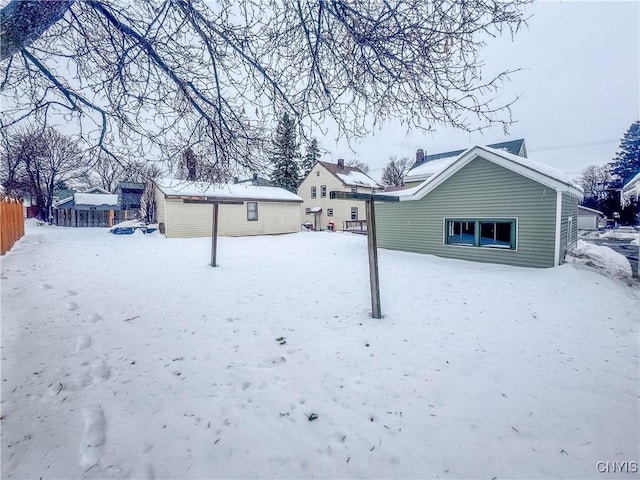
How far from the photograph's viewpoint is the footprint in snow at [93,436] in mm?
1986

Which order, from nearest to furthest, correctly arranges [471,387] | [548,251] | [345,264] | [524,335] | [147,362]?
1. [471,387]
2. [147,362]
3. [524,335]
4. [548,251]
5. [345,264]

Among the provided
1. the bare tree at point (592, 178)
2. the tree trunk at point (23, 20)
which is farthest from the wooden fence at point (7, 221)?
the bare tree at point (592, 178)

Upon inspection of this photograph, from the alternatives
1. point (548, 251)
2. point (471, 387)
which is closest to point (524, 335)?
point (471, 387)

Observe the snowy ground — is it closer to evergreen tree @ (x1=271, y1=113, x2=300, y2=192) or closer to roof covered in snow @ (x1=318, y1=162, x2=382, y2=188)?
evergreen tree @ (x1=271, y1=113, x2=300, y2=192)

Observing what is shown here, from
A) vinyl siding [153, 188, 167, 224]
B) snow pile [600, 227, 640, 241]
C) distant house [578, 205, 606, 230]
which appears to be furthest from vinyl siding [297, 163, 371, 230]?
distant house [578, 205, 606, 230]

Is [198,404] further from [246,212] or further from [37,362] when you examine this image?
[246,212]

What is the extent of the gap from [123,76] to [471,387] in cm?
564

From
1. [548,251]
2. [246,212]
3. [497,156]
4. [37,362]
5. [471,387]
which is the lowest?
[471,387]

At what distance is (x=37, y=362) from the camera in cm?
307

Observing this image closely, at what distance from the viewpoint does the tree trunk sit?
2289mm

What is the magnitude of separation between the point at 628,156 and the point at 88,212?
67716 millimetres

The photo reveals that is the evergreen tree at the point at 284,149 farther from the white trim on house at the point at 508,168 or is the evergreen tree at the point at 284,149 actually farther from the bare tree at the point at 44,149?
the white trim on house at the point at 508,168

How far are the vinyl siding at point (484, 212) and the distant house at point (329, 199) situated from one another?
1430 centimetres

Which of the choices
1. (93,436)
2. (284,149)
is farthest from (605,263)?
(93,436)
